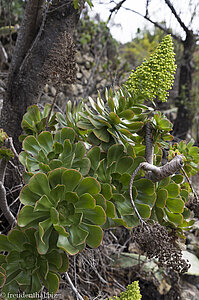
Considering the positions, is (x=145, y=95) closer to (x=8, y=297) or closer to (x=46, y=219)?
(x=46, y=219)

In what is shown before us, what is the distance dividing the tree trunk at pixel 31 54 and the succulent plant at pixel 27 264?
0.65m

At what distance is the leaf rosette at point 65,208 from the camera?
25.5 inches

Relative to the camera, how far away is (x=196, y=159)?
957mm

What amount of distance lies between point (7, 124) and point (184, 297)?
4.74ft

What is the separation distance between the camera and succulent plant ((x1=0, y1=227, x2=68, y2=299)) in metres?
0.70

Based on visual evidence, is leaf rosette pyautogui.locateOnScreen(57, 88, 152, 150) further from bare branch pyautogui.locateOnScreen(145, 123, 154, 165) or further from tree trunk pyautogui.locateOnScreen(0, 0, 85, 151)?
tree trunk pyautogui.locateOnScreen(0, 0, 85, 151)

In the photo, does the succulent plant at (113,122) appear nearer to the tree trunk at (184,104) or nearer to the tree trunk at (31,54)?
the tree trunk at (31,54)

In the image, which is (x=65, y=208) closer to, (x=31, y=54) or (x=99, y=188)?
(x=99, y=188)

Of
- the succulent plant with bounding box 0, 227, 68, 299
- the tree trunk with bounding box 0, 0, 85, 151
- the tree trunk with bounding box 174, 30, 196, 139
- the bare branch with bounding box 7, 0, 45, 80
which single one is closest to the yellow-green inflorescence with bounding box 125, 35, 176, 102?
the succulent plant with bounding box 0, 227, 68, 299

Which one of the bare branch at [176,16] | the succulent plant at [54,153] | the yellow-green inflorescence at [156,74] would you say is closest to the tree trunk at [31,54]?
the succulent plant at [54,153]

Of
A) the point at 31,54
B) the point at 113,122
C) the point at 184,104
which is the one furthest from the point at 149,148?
the point at 184,104

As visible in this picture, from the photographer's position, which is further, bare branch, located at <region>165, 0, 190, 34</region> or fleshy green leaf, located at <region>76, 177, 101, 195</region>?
bare branch, located at <region>165, 0, 190, 34</region>

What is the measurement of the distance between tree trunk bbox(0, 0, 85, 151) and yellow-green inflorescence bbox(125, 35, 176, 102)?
64 cm

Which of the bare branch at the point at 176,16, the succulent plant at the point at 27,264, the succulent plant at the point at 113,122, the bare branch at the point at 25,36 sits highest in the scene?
the bare branch at the point at 176,16
